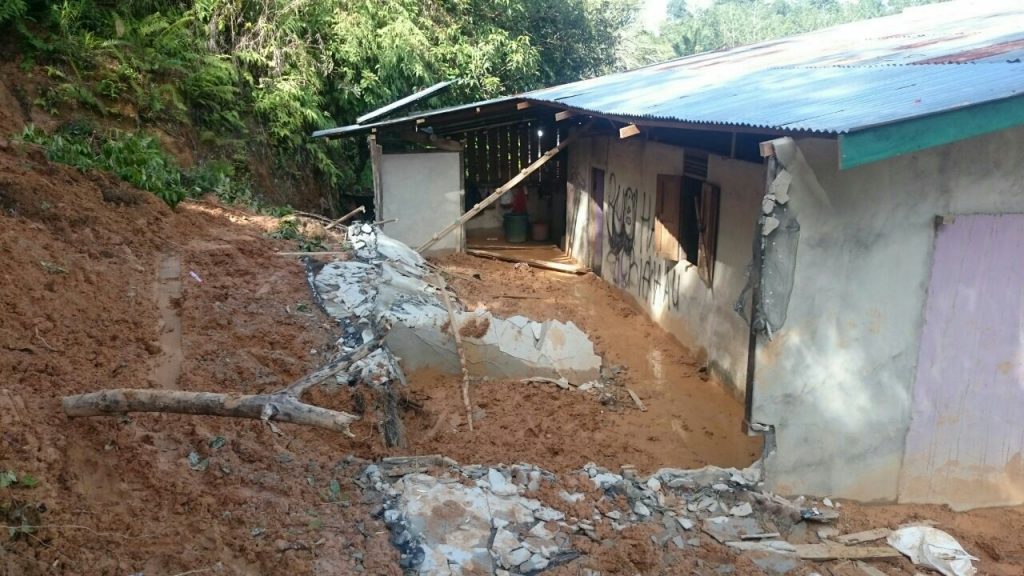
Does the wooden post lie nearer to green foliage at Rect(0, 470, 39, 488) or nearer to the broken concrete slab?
the broken concrete slab

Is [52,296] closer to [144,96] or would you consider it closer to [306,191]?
[144,96]

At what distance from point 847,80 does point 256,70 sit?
11617 millimetres

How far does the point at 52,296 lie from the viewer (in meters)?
5.31

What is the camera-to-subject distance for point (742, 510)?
511cm

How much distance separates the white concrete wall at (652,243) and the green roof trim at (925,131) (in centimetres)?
240

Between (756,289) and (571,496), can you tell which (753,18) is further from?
(571,496)

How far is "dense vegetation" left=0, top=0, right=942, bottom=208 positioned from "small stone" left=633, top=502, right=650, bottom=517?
682 centimetres

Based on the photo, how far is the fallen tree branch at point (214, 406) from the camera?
125 inches

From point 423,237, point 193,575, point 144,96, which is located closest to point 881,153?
point 193,575

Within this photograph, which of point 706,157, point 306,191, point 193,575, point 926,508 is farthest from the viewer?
point 306,191

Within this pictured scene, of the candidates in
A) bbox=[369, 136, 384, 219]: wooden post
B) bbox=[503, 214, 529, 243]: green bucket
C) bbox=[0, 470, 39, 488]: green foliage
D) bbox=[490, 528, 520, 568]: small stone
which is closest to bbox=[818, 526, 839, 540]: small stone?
bbox=[490, 528, 520, 568]: small stone

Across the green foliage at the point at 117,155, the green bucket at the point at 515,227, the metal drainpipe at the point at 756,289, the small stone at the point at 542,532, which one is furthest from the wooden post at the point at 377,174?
the small stone at the point at 542,532

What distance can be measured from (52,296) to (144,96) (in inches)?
274

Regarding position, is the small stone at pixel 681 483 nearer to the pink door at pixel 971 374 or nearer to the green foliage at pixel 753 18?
the pink door at pixel 971 374
